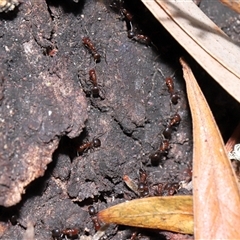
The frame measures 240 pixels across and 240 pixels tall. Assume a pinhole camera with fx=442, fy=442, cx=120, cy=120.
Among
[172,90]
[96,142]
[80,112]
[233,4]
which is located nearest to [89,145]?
[96,142]

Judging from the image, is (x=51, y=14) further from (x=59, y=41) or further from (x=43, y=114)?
(x=43, y=114)

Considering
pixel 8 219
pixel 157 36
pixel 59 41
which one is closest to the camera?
pixel 8 219

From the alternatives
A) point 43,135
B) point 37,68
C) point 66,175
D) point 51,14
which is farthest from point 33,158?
point 51,14

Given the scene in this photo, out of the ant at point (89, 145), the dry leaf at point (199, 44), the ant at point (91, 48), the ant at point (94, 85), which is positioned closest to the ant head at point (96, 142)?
the ant at point (89, 145)

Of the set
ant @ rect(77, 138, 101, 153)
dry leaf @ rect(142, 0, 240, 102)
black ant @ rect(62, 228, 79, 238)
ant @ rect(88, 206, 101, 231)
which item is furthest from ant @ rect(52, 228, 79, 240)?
dry leaf @ rect(142, 0, 240, 102)

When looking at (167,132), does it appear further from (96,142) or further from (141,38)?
(141,38)

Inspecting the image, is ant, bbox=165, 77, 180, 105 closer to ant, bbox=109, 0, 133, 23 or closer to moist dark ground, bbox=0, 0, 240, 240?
moist dark ground, bbox=0, 0, 240, 240
